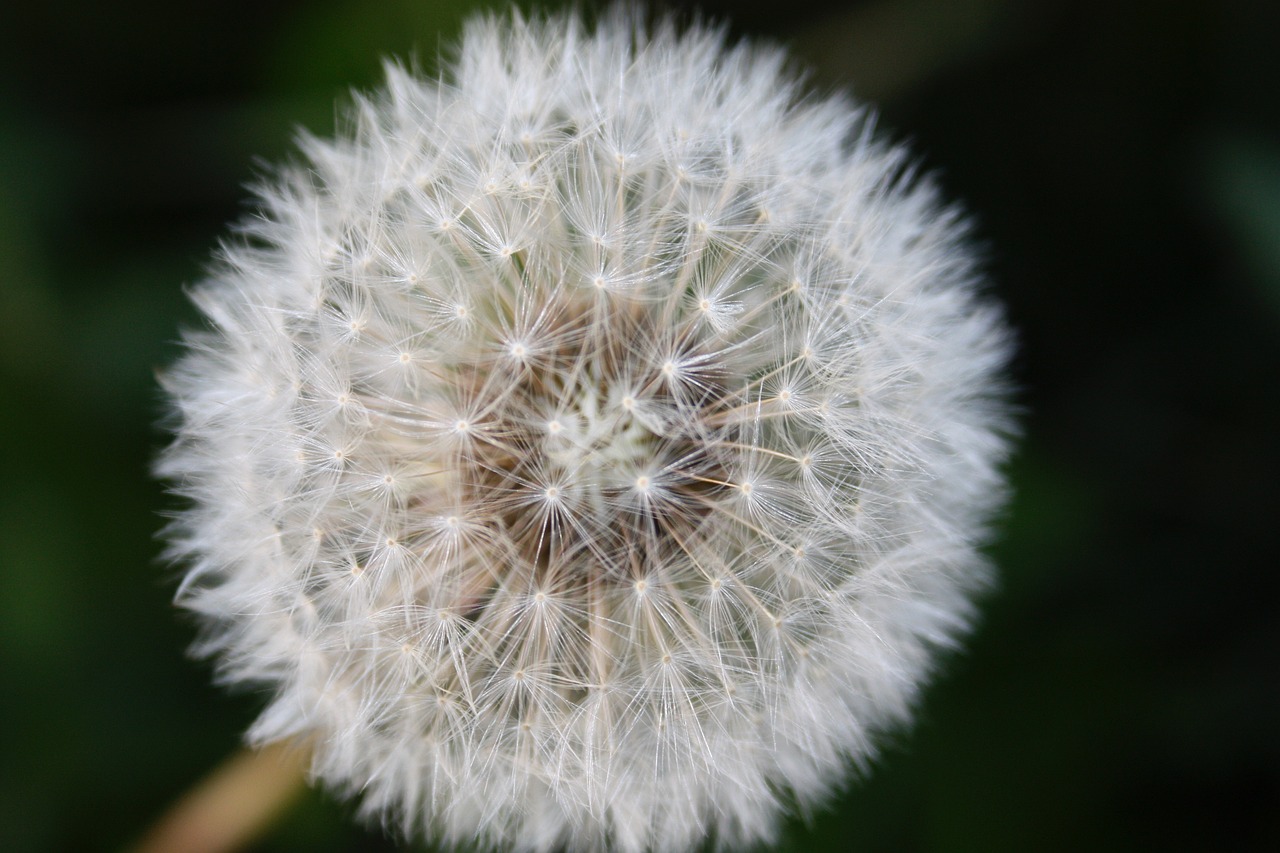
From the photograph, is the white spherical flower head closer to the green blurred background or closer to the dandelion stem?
the dandelion stem

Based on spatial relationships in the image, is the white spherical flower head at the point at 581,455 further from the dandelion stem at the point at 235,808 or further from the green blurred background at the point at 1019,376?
the green blurred background at the point at 1019,376

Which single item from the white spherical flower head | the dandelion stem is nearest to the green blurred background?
the dandelion stem

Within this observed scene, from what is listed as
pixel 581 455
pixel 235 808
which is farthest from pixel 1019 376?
pixel 235 808

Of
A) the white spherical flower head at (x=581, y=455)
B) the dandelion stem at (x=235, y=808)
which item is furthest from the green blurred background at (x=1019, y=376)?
the white spherical flower head at (x=581, y=455)

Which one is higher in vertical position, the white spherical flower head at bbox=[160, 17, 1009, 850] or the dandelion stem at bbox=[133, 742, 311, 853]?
→ the white spherical flower head at bbox=[160, 17, 1009, 850]

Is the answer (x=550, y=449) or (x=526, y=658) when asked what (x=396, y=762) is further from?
(x=550, y=449)

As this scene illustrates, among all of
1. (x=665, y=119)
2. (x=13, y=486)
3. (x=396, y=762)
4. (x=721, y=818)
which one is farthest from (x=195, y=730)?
(x=665, y=119)

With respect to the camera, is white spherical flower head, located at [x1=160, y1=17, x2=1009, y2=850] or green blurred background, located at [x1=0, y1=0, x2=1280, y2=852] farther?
green blurred background, located at [x1=0, y1=0, x2=1280, y2=852]
